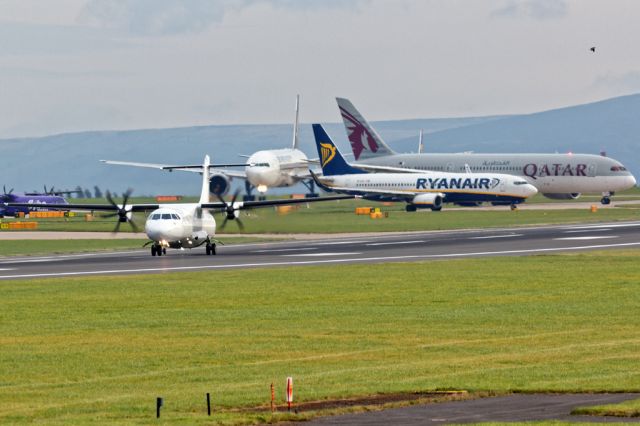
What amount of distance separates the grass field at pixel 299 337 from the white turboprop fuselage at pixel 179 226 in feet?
42.4

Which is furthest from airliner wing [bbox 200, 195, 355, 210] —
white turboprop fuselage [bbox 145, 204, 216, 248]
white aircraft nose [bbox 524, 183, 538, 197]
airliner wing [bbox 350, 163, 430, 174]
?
airliner wing [bbox 350, 163, 430, 174]

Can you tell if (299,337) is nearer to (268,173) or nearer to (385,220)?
(385,220)

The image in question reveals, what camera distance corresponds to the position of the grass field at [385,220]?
10150 centimetres

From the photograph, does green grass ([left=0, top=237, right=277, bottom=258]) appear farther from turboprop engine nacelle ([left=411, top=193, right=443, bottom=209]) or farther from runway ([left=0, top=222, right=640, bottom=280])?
turboprop engine nacelle ([left=411, top=193, right=443, bottom=209])

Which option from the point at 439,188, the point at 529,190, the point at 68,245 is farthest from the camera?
the point at 439,188

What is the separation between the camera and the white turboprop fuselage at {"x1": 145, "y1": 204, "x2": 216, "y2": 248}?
73875mm

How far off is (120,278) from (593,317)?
2447cm

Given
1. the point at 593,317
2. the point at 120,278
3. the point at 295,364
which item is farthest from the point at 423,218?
the point at 295,364

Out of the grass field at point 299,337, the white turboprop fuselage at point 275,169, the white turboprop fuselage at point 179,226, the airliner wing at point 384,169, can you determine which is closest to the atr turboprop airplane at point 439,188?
the airliner wing at point 384,169

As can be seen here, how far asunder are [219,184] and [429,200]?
121 feet

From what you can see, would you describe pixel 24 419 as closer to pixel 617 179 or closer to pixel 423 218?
pixel 423 218

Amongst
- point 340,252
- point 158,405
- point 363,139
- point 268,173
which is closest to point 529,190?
point 363,139

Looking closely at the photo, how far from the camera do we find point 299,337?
121ft

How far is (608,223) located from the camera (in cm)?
11069
